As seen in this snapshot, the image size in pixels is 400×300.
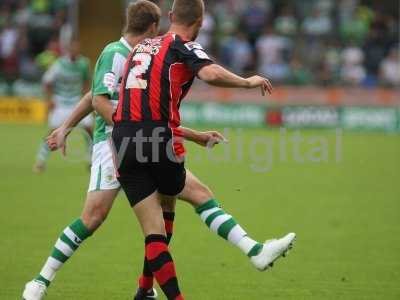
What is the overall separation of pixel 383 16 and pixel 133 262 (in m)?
22.9

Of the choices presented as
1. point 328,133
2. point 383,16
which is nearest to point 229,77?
point 328,133

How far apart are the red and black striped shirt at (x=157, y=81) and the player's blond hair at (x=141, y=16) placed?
0.74 metres

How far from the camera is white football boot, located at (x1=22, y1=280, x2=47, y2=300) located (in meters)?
7.00

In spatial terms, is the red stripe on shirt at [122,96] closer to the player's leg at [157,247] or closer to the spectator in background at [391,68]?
the player's leg at [157,247]

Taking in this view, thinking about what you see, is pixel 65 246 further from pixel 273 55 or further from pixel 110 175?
pixel 273 55

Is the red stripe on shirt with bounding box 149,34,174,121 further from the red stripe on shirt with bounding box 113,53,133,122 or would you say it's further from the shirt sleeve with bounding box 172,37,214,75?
the red stripe on shirt with bounding box 113,53,133,122

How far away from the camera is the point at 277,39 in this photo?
28781 mm

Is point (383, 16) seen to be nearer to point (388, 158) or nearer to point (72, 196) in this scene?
point (388, 158)

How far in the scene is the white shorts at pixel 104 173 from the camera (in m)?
7.11

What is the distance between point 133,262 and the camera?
902cm

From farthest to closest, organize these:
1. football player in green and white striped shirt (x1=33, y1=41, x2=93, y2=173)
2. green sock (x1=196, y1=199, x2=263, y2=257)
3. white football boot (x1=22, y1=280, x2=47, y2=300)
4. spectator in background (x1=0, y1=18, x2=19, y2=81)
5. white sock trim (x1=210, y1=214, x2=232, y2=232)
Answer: spectator in background (x1=0, y1=18, x2=19, y2=81), football player in green and white striped shirt (x1=33, y1=41, x2=93, y2=173), white football boot (x1=22, y1=280, x2=47, y2=300), white sock trim (x1=210, y1=214, x2=232, y2=232), green sock (x1=196, y1=199, x2=263, y2=257)

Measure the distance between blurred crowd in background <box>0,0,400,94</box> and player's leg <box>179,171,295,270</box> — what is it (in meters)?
21.0

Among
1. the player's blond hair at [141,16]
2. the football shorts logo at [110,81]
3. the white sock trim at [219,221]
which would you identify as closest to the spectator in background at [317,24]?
the player's blond hair at [141,16]

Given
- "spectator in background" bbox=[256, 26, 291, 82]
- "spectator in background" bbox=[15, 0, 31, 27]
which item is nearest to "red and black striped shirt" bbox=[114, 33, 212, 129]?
"spectator in background" bbox=[256, 26, 291, 82]
